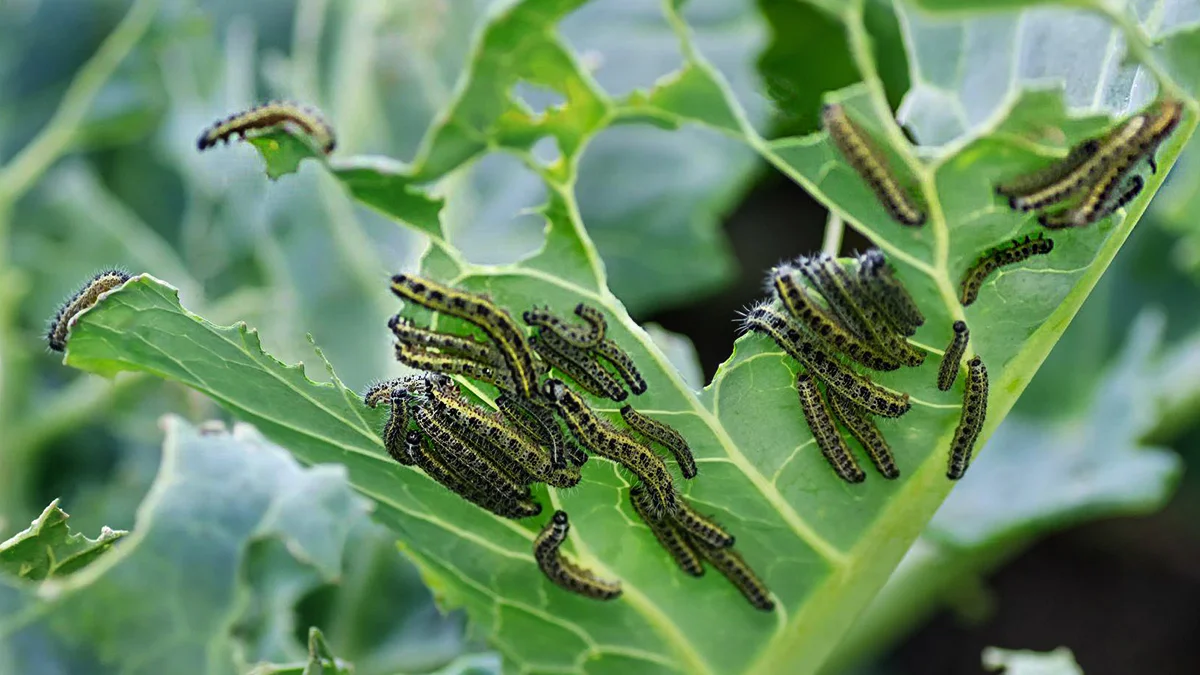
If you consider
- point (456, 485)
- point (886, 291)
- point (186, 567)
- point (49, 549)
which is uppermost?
point (49, 549)

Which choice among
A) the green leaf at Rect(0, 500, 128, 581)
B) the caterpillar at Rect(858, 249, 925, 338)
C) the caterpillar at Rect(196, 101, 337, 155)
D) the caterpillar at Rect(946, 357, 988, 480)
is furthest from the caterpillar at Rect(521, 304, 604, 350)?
the green leaf at Rect(0, 500, 128, 581)

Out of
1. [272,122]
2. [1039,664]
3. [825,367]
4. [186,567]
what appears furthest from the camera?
[1039,664]

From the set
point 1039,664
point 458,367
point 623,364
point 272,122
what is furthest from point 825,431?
point 272,122

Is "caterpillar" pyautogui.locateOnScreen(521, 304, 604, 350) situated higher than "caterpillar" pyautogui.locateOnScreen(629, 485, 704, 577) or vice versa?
"caterpillar" pyautogui.locateOnScreen(521, 304, 604, 350)

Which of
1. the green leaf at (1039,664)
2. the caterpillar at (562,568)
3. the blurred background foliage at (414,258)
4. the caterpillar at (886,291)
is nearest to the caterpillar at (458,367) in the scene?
the caterpillar at (562,568)

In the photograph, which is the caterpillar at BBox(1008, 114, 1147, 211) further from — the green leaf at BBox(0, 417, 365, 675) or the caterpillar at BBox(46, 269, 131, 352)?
the caterpillar at BBox(46, 269, 131, 352)

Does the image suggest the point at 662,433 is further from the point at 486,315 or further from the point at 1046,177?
the point at 1046,177
